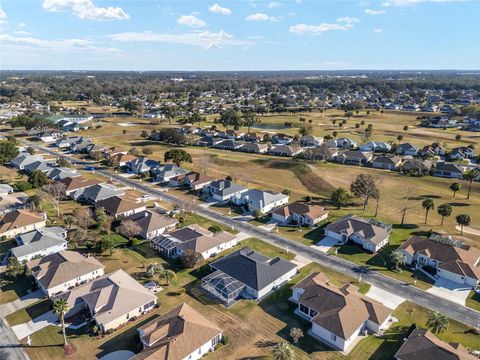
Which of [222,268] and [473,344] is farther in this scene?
[222,268]

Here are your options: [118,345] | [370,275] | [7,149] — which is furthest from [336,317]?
[7,149]

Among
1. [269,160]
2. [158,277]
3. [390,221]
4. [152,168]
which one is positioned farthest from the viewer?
[269,160]

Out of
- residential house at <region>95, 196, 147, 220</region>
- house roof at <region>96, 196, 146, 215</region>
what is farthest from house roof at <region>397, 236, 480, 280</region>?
house roof at <region>96, 196, 146, 215</region>

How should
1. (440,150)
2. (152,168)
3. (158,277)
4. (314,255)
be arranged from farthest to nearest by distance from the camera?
(440,150)
(152,168)
(314,255)
(158,277)

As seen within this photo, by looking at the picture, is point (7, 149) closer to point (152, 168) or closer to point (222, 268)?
point (152, 168)

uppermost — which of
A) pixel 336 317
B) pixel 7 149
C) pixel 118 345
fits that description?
→ pixel 7 149

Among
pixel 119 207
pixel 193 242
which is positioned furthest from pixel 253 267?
pixel 119 207

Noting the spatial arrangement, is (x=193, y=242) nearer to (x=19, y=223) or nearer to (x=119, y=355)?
(x=119, y=355)

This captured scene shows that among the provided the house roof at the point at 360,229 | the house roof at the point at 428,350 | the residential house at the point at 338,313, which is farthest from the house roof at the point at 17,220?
the house roof at the point at 428,350
